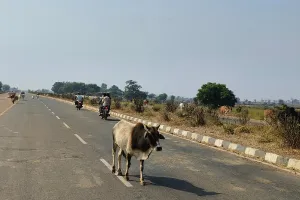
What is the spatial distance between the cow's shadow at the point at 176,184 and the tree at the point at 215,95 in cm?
8360

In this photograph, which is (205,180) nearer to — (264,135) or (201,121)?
(264,135)

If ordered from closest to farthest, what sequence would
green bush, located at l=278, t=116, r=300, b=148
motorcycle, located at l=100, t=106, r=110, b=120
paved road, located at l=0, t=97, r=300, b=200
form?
paved road, located at l=0, t=97, r=300, b=200
green bush, located at l=278, t=116, r=300, b=148
motorcycle, located at l=100, t=106, r=110, b=120

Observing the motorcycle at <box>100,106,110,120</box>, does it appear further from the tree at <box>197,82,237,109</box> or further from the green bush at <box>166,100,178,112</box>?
the tree at <box>197,82,237,109</box>

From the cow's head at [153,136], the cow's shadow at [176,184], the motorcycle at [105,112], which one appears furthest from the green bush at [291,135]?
the motorcycle at [105,112]

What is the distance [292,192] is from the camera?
24.3ft

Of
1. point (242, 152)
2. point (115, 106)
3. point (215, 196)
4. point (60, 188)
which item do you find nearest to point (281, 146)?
point (242, 152)

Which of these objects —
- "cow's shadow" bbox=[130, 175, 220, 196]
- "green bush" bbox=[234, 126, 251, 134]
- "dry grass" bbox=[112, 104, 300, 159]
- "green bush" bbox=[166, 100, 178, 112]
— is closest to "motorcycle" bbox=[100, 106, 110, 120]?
"green bush" bbox=[166, 100, 178, 112]

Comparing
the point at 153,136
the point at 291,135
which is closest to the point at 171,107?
the point at 291,135

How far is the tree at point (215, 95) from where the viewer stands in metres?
91.2

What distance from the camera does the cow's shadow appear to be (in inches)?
276

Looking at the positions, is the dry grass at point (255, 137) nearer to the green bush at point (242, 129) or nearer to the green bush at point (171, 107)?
the green bush at point (242, 129)

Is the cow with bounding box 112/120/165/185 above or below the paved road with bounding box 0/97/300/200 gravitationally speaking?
above

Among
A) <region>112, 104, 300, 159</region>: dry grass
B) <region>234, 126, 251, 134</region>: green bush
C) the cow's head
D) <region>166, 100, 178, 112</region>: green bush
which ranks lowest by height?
<region>112, 104, 300, 159</region>: dry grass

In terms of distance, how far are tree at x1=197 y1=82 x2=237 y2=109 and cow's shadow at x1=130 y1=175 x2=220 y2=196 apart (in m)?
83.6
